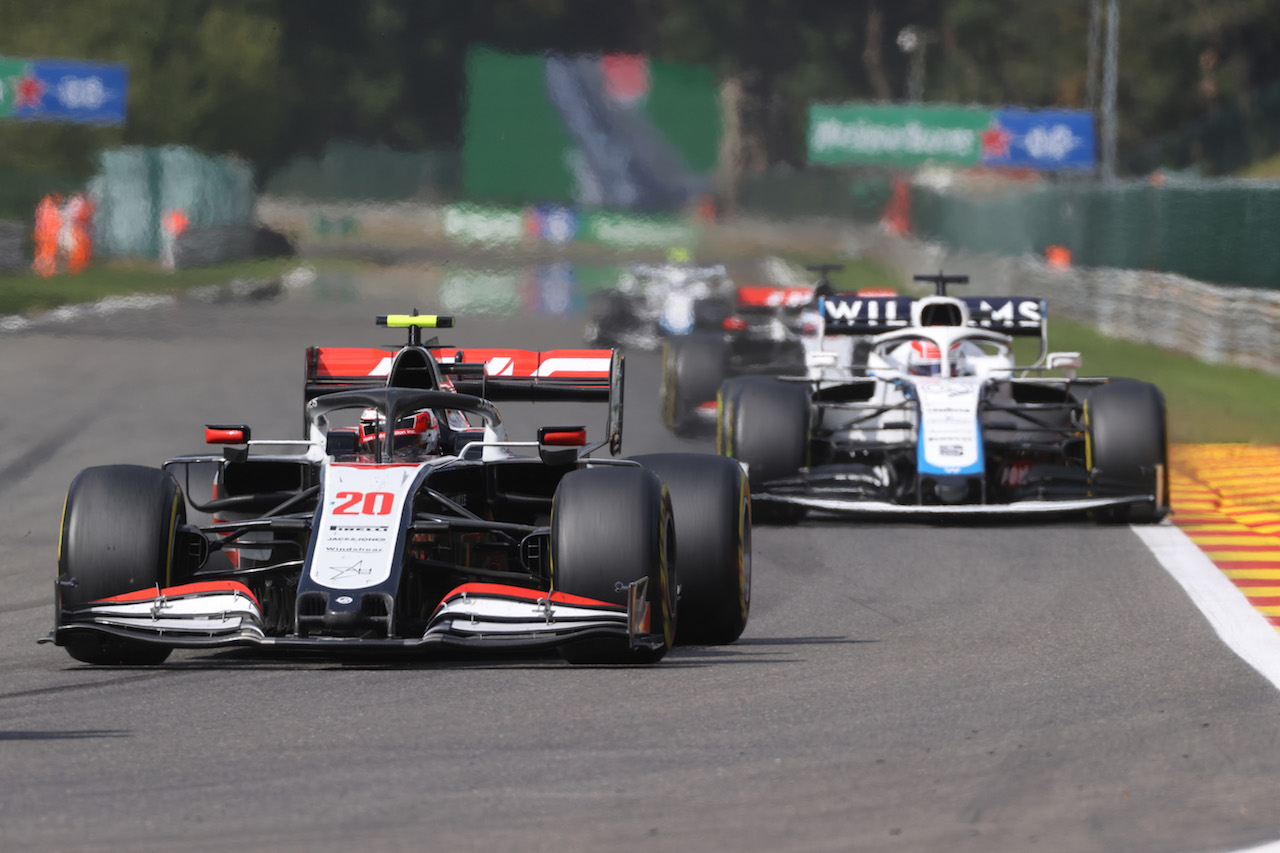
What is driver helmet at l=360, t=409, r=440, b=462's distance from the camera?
359 inches

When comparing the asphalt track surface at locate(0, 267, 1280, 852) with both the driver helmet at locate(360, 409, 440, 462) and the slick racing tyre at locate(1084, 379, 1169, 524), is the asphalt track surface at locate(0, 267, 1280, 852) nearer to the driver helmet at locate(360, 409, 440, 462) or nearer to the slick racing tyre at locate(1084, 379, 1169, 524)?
the driver helmet at locate(360, 409, 440, 462)

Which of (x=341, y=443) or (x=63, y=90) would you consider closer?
(x=341, y=443)

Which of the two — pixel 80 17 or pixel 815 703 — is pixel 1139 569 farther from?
pixel 80 17

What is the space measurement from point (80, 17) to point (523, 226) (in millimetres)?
15385

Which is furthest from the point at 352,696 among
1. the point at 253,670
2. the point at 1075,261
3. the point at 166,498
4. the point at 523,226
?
the point at 1075,261

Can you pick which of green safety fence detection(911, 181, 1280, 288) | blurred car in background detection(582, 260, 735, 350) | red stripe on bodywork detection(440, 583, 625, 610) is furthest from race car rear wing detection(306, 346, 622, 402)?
green safety fence detection(911, 181, 1280, 288)

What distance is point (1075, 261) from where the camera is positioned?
39719 millimetres

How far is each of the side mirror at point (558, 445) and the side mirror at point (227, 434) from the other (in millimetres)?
1267

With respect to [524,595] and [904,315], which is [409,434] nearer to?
[524,595]

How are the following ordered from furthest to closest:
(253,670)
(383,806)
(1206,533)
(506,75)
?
(506,75)
(1206,533)
(253,670)
(383,806)

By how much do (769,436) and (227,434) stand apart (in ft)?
17.4

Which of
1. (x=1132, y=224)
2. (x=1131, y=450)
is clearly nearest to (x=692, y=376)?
(x=1131, y=450)

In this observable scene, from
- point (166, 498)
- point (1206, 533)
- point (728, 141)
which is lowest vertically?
point (1206, 533)

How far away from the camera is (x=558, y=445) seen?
349 inches
